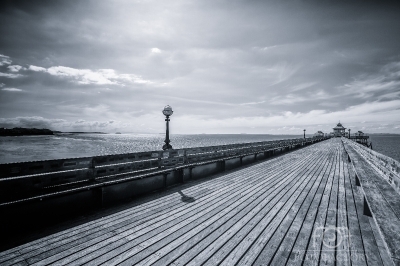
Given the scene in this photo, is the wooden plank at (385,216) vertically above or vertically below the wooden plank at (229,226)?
above

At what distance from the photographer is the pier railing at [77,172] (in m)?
4.11

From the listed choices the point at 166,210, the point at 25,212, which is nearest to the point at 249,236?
the point at 166,210

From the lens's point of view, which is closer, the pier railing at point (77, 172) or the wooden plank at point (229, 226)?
the wooden plank at point (229, 226)

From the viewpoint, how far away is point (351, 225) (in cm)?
409

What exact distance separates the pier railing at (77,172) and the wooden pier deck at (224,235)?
113cm

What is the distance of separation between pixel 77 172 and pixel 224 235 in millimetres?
4170

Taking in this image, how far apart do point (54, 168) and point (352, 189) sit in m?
9.34

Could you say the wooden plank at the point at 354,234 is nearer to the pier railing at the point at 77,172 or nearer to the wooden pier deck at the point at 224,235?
the wooden pier deck at the point at 224,235

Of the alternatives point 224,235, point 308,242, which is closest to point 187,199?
point 224,235

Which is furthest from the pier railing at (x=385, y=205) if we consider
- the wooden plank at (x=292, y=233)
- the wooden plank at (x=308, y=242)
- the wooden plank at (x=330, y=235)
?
the wooden plank at (x=292, y=233)

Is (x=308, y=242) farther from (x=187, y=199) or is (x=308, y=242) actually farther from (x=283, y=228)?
(x=187, y=199)

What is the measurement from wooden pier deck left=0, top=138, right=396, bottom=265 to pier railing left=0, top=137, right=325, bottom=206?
1.13 metres

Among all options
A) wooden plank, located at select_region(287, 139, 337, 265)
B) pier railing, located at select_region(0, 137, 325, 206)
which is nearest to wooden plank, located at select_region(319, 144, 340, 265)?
wooden plank, located at select_region(287, 139, 337, 265)

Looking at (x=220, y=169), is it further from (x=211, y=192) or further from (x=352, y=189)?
(x=352, y=189)
